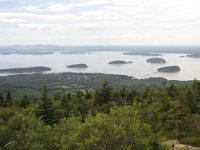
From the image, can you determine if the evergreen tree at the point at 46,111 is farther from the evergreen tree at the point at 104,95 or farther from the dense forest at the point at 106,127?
the evergreen tree at the point at 104,95

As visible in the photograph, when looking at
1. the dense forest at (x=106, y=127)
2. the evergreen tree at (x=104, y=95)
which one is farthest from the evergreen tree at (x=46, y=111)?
the evergreen tree at (x=104, y=95)

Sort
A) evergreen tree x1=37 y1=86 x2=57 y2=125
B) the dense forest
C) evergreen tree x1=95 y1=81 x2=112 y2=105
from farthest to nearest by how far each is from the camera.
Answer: evergreen tree x1=95 y1=81 x2=112 y2=105 < evergreen tree x1=37 y1=86 x2=57 y2=125 < the dense forest

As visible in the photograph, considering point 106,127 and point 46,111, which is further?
point 46,111

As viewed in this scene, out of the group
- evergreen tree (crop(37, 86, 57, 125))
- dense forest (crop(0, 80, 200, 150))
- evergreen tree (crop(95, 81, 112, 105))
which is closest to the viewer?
dense forest (crop(0, 80, 200, 150))

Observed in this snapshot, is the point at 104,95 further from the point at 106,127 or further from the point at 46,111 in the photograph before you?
the point at 106,127

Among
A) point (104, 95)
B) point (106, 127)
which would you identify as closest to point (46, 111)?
point (104, 95)

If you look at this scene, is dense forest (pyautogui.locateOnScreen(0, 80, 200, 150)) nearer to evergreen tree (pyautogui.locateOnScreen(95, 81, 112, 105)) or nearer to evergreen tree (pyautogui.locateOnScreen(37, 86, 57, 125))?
evergreen tree (pyautogui.locateOnScreen(37, 86, 57, 125))

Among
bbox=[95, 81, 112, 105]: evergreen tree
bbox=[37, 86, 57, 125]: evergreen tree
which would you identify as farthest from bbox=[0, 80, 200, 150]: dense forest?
bbox=[95, 81, 112, 105]: evergreen tree

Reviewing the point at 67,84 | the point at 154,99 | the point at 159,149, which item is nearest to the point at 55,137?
the point at 159,149

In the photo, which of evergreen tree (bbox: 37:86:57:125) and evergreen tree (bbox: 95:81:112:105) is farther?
evergreen tree (bbox: 95:81:112:105)

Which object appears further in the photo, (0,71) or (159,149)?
(0,71)

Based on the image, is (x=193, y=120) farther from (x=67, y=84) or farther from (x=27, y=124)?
(x=67, y=84)
